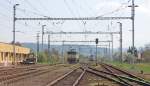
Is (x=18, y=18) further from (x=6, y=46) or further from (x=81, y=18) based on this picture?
(x=6, y=46)

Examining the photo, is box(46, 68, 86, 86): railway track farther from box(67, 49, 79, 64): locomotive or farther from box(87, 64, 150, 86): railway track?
box(67, 49, 79, 64): locomotive

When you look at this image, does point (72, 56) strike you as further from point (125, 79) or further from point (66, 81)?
point (66, 81)

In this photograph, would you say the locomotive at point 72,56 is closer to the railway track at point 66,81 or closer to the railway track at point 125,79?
the railway track at point 125,79

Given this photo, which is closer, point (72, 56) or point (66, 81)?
point (66, 81)

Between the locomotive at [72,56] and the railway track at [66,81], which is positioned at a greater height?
the locomotive at [72,56]

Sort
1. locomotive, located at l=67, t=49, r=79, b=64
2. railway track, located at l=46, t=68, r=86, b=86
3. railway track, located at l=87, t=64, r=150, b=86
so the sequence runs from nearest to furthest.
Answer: railway track, located at l=87, t=64, r=150, b=86
railway track, located at l=46, t=68, r=86, b=86
locomotive, located at l=67, t=49, r=79, b=64

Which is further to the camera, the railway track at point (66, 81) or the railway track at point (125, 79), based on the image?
the railway track at point (66, 81)

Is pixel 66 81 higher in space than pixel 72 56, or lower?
lower

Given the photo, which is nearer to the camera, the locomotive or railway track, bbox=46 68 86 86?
railway track, bbox=46 68 86 86

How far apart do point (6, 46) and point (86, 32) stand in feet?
55.4

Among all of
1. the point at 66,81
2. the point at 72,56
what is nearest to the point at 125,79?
the point at 66,81

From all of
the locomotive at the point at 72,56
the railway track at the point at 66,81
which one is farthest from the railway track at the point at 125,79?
the locomotive at the point at 72,56

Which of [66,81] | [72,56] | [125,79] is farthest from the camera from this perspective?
[72,56]

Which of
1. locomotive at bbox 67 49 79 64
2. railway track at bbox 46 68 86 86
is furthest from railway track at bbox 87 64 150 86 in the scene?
locomotive at bbox 67 49 79 64
